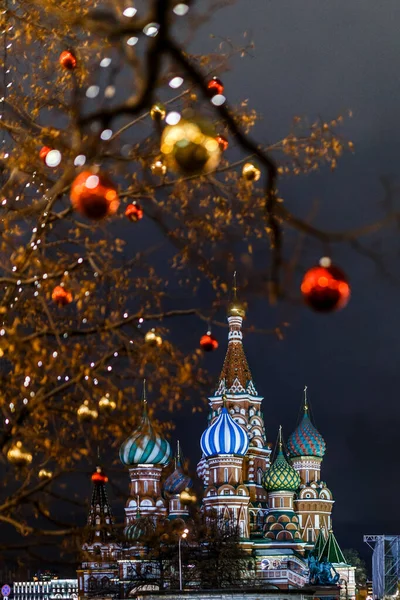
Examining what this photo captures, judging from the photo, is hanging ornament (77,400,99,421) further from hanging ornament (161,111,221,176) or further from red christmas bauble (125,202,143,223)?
hanging ornament (161,111,221,176)

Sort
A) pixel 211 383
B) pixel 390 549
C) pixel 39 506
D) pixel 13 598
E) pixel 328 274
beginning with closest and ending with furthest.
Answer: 1. pixel 328 274
2. pixel 39 506
3. pixel 211 383
4. pixel 390 549
5. pixel 13 598

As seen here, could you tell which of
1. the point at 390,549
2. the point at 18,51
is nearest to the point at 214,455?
the point at 390,549

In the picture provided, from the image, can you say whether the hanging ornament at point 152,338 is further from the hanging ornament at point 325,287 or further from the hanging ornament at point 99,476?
the hanging ornament at point 325,287

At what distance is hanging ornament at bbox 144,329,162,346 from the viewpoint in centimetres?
608

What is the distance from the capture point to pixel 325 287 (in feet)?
10.9

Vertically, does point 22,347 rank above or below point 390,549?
above

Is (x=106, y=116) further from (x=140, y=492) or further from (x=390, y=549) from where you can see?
(x=390, y=549)

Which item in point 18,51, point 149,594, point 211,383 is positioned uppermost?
point 18,51

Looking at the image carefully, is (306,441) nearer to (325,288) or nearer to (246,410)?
(246,410)

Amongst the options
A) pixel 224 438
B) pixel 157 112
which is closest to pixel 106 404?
pixel 157 112

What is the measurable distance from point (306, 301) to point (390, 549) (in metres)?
56.5

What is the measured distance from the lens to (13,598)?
9125cm

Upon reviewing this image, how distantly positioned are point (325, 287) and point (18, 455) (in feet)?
8.90

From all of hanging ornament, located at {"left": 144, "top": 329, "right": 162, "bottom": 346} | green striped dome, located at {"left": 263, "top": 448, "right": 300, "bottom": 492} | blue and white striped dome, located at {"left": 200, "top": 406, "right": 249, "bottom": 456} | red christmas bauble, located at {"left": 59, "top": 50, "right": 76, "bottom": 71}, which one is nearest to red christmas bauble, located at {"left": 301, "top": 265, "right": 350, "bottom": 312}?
hanging ornament, located at {"left": 144, "top": 329, "right": 162, "bottom": 346}
